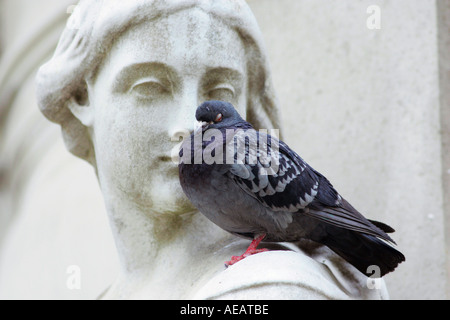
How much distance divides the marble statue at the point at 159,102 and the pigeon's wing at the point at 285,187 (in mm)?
119

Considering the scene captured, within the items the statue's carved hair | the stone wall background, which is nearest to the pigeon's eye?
the statue's carved hair

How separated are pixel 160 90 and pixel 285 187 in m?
0.45

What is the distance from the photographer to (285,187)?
2.28 m

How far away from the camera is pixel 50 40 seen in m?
4.73

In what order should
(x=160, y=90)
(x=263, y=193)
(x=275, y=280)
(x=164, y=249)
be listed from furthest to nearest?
(x=164, y=249) → (x=160, y=90) → (x=263, y=193) → (x=275, y=280)

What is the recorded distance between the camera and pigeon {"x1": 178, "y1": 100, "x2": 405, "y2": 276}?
2.25 m

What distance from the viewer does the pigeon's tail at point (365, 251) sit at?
7.54 feet

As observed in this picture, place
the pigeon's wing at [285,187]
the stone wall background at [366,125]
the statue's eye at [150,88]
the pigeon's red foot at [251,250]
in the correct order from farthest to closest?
the stone wall background at [366,125] < the statue's eye at [150,88] < the pigeon's red foot at [251,250] < the pigeon's wing at [285,187]

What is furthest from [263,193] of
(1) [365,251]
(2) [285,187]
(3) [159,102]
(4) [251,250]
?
(3) [159,102]

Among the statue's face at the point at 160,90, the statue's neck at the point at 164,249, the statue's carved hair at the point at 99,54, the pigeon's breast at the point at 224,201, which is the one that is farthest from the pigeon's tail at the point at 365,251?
the statue's carved hair at the point at 99,54

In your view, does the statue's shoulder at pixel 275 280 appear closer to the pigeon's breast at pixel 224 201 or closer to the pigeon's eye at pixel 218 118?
the pigeon's breast at pixel 224 201

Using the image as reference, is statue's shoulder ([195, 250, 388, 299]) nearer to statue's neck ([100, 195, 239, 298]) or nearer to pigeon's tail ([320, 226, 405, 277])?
pigeon's tail ([320, 226, 405, 277])

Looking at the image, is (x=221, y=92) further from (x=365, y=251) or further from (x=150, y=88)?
(x=365, y=251)
